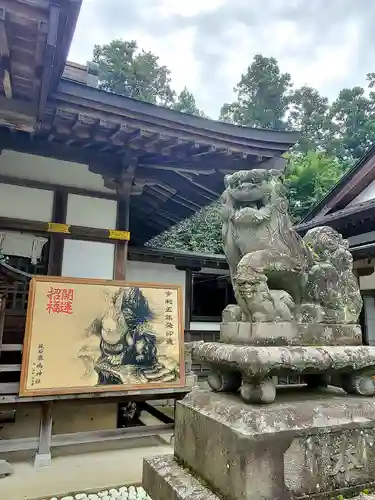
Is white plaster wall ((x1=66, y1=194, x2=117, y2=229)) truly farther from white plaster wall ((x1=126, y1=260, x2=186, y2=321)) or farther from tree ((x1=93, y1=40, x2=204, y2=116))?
tree ((x1=93, y1=40, x2=204, y2=116))

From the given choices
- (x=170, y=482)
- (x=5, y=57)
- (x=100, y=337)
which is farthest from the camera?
(x=100, y=337)

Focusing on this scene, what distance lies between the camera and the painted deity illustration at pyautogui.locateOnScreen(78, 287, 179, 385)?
463 centimetres

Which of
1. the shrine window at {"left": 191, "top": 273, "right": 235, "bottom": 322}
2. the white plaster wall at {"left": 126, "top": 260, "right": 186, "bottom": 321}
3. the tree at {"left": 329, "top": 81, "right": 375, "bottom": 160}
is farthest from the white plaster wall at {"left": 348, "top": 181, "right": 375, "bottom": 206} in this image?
the tree at {"left": 329, "top": 81, "right": 375, "bottom": 160}

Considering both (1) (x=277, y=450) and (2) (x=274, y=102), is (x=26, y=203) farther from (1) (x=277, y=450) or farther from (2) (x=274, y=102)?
(2) (x=274, y=102)

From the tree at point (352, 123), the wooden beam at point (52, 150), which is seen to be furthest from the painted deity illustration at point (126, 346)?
the tree at point (352, 123)

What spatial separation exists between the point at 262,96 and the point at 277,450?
32.5 metres

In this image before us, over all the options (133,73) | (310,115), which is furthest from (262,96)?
(133,73)

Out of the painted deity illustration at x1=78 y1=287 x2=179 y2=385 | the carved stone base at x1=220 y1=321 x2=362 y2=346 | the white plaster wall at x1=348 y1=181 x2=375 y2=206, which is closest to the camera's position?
the carved stone base at x1=220 y1=321 x2=362 y2=346

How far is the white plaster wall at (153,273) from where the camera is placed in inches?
Answer: 366

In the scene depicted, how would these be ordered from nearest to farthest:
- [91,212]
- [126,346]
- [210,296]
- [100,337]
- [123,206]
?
[100,337] < [126,346] < [91,212] < [123,206] < [210,296]

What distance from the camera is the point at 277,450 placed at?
183 centimetres

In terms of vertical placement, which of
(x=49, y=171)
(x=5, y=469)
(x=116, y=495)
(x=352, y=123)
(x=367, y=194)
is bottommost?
(x=116, y=495)

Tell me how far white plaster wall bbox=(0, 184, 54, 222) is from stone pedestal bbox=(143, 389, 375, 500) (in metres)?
4.36

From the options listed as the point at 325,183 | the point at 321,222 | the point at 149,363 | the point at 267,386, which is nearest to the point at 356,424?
the point at 267,386
